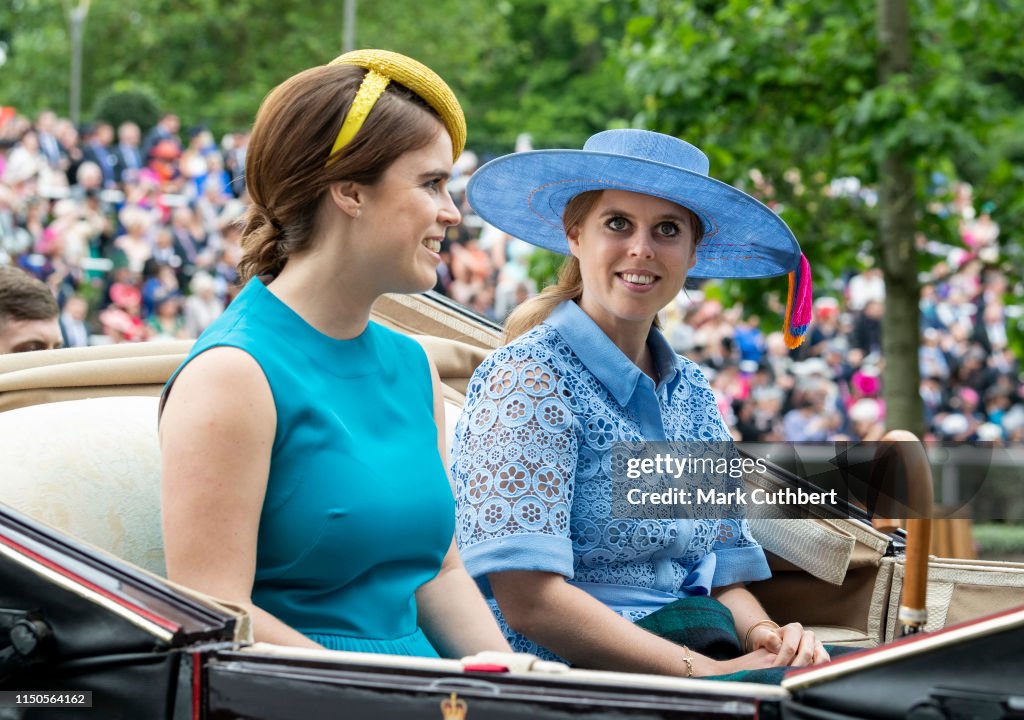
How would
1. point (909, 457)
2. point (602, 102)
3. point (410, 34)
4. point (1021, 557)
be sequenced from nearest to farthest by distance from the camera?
point (909, 457), point (1021, 557), point (410, 34), point (602, 102)

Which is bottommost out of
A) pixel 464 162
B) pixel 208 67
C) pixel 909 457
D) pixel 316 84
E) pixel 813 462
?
pixel 909 457

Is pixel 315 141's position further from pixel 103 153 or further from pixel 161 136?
pixel 161 136

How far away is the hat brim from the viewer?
8.60 ft

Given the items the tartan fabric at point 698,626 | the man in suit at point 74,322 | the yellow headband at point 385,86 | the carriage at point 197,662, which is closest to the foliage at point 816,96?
the tartan fabric at point 698,626

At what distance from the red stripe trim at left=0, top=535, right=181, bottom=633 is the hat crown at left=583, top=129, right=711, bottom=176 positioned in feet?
4.66

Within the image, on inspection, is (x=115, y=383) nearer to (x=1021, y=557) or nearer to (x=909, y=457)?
(x=909, y=457)

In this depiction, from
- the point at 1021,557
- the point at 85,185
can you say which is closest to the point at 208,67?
the point at 85,185

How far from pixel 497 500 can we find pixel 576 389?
0.29 m

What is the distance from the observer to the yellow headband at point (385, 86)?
199 centimetres

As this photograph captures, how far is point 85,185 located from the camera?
1550 centimetres

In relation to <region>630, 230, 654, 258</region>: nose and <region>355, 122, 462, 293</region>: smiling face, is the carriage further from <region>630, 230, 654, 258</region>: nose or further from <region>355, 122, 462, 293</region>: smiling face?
<region>630, 230, 654, 258</region>: nose

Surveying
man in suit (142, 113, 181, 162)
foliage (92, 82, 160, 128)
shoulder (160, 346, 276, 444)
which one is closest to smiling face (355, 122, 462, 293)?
shoulder (160, 346, 276, 444)

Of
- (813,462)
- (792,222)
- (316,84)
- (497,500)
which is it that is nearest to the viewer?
(316,84)

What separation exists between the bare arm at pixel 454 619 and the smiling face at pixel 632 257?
0.64 m
